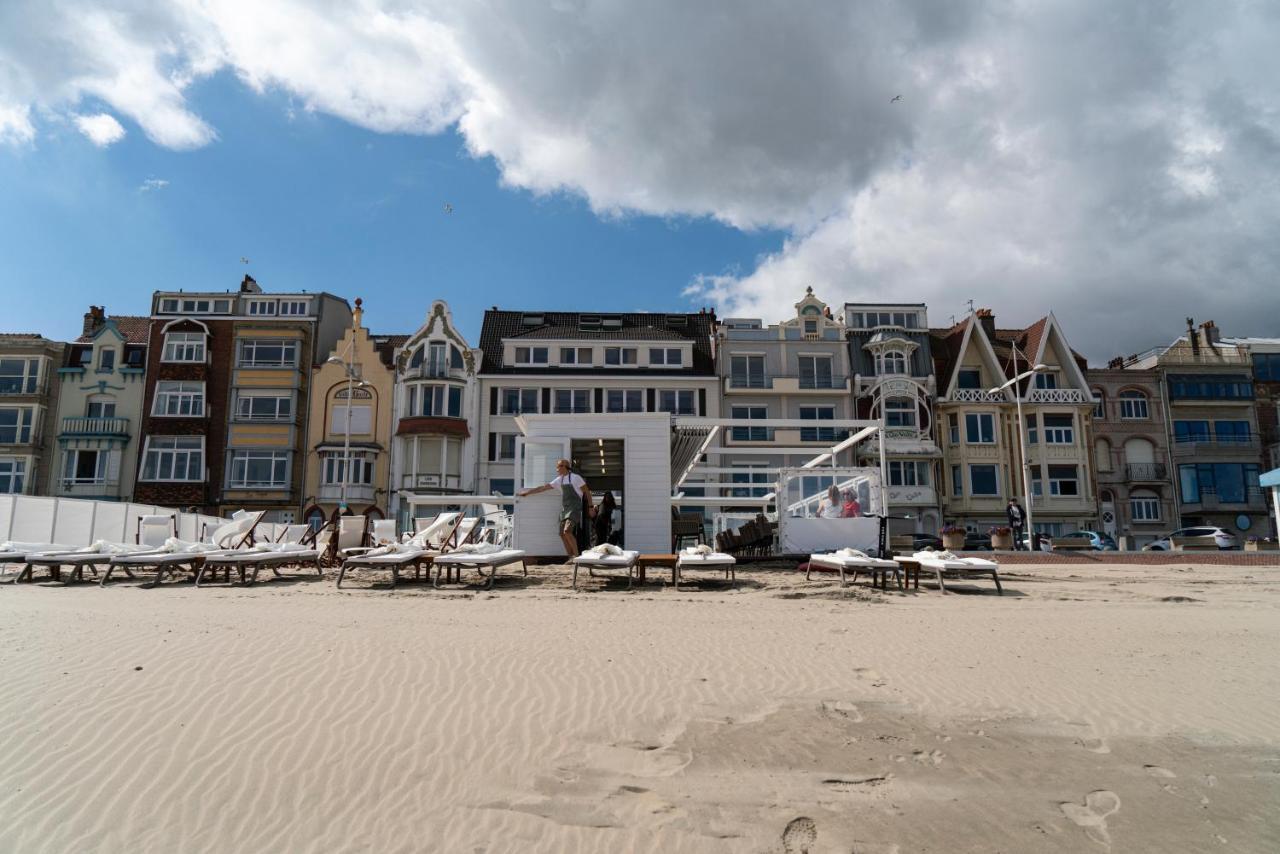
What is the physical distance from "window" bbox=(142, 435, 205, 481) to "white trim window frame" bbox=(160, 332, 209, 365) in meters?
4.00

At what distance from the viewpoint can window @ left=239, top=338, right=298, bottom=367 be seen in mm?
39188

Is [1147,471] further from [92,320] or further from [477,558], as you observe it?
[92,320]

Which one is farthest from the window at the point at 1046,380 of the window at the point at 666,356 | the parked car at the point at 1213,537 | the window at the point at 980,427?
the window at the point at 666,356

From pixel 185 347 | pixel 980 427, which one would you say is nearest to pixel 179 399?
pixel 185 347

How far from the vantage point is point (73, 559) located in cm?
1217

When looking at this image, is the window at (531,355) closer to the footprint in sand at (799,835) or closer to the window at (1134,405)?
the window at (1134,405)

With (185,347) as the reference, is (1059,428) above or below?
below

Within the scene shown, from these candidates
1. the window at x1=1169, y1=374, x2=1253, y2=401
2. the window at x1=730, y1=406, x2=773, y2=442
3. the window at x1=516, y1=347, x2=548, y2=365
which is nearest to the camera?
the window at x1=730, y1=406, x2=773, y2=442

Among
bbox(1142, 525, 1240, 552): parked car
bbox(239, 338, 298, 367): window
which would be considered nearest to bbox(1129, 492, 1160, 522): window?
bbox(1142, 525, 1240, 552): parked car

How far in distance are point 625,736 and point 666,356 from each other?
36366mm

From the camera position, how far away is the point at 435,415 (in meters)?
38.1

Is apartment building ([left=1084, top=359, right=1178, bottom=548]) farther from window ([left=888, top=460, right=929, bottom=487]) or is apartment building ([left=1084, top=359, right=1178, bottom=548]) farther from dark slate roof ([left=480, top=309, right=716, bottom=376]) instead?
dark slate roof ([left=480, top=309, right=716, bottom=376])

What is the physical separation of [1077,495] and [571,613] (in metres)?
38.7

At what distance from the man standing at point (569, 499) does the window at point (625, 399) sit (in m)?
25.2
